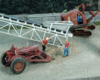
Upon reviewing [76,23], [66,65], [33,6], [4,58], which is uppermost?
[33,6]

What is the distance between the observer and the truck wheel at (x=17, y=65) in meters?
6.19

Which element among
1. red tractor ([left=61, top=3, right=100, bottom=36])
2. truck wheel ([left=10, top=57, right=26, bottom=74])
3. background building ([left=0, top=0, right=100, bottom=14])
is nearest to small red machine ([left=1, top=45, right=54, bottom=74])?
truck wheel ([left=10, top=57, right=26, bottom=74])

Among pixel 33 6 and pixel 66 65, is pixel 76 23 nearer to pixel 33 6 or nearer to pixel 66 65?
pixel 66 65

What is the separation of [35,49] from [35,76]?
1.74 meters

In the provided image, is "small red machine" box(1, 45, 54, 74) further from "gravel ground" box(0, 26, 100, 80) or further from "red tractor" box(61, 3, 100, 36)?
"red tractor" box(61, 3, 100, 36)

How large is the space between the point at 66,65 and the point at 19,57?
258 cm

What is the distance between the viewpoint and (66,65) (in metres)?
7.25

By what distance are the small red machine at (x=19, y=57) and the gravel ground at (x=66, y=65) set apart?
318 mm

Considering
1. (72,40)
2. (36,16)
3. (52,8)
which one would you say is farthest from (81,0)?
(72,40)

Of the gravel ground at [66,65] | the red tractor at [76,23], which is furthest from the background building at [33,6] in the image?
the gravel ground at [66,65]

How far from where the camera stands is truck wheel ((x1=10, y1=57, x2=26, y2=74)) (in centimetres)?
619

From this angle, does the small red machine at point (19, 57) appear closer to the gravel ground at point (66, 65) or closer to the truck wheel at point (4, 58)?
the truck wheel at point (4, 58)

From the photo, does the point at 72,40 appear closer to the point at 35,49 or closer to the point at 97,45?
the point at 97,45

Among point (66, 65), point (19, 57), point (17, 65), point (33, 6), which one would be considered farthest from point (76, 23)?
point (33, 6)
